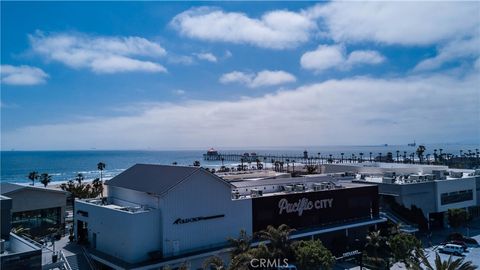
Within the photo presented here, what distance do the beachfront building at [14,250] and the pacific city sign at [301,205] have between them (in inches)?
976

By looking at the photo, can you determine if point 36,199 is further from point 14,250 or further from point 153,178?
point 14,250

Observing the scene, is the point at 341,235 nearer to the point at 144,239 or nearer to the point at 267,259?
the point at 267,259

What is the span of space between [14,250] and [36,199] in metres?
24.7

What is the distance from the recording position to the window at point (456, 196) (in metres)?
58.9

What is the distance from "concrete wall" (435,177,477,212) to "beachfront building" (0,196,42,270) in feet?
185

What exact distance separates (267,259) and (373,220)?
22569mm

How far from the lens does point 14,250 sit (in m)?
24.6

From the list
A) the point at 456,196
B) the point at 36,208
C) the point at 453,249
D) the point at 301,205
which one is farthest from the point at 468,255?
the point at 36,208

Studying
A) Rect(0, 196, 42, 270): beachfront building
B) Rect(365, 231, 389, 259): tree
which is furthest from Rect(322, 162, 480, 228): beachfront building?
Rect(0, 196, 42, 270): beachfront building

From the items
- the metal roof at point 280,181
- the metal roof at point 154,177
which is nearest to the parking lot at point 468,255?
the metal roof at point 280,181

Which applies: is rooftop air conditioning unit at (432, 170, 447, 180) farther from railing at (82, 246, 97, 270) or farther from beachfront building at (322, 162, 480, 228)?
railing at (82, 246, 97, 270)

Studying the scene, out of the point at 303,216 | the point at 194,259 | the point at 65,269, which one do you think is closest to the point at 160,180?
the point at 194,259

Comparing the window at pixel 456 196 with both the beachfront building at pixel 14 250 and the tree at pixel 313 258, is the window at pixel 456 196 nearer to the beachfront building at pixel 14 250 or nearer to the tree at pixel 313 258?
the tree at pixel 313 258

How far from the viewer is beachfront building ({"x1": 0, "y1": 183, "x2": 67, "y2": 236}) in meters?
45.0
